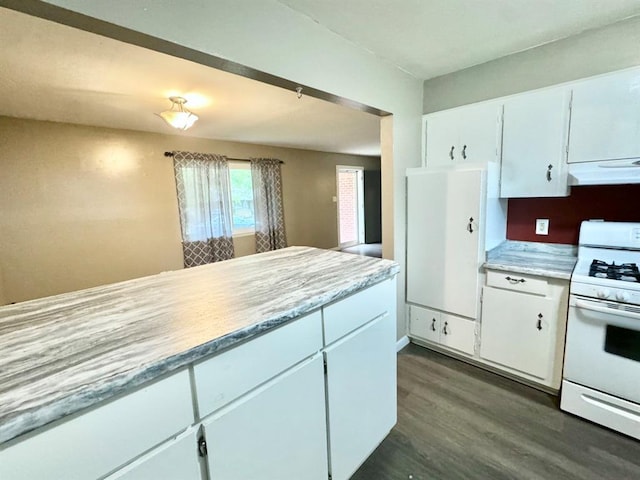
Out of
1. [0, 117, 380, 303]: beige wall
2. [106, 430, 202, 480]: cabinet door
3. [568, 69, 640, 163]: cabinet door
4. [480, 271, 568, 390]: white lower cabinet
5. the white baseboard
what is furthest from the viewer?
[0, 117, 380, 303]: beige wall

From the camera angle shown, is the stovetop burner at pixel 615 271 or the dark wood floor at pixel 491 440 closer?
the dark wood floor at pixel 491 440

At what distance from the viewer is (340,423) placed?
1291 mm

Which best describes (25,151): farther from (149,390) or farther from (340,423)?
(340,423)

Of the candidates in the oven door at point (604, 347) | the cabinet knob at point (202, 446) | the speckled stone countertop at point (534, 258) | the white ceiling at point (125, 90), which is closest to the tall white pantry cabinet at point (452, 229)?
the speckled stone countertop at point (534, 258)

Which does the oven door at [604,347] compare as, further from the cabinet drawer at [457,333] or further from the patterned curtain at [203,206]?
the patterned curtain at [203,206]

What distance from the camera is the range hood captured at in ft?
5.69

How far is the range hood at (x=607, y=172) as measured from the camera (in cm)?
174

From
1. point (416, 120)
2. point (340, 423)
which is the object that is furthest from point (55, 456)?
point (416, 120)

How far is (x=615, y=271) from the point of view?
5.75 ft

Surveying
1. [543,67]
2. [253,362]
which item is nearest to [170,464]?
[253,362]

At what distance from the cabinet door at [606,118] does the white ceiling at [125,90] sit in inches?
81.1

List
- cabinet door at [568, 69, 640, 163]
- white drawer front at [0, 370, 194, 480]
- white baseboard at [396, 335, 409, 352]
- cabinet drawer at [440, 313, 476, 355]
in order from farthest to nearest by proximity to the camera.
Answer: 1. white baseboard at [396, 335, 409, 352]
2. cabinet drawer at [440, 313, 476, 355]
3. cabinet door at [568, 69, 640, 163]
4. white drawer front at [0, 370, 194, 480]

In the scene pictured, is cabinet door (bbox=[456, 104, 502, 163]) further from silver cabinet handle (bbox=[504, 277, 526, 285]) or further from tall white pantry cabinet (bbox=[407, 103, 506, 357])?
silver cabinet handle (bbox=[504, 277, 526, 285])

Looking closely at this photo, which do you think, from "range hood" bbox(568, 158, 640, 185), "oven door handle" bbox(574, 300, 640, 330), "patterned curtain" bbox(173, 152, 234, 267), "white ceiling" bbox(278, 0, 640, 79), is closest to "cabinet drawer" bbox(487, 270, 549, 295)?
"oven door handle" bbox(574, 300, 640, 330)
